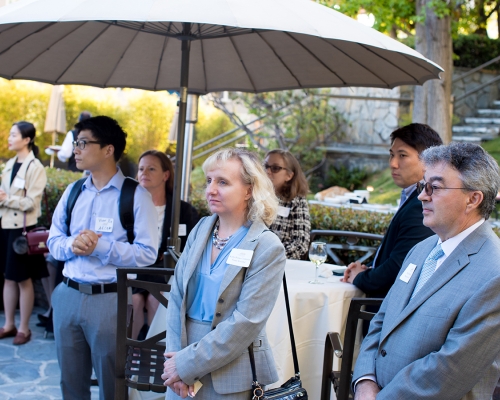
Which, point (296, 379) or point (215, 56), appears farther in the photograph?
point (215, 56)

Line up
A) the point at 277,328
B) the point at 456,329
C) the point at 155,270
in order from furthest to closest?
the point at 277,328 → the point at 155,270 → the point at 456,329

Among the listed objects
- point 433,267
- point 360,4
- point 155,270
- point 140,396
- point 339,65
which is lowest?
point 140,396

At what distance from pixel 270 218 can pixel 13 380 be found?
3.07 metres

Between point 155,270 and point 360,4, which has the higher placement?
point 360,4

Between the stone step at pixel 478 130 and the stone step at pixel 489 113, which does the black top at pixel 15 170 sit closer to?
the stone step at pixel 478 130

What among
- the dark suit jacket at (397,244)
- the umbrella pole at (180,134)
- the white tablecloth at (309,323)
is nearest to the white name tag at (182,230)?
the umbrella pole at (180,134)

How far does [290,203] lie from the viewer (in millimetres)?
4660

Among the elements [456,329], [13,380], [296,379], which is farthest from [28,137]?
[456,329]

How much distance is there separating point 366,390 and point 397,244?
1016 mm

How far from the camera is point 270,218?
2.61 metres

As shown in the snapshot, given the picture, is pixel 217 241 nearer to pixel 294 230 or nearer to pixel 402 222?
pixel 402 222

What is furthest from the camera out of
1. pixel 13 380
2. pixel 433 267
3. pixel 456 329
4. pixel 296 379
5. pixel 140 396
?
pixel 13 380

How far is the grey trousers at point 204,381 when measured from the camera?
242cm

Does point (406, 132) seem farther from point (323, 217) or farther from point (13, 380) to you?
point (13, 380)
